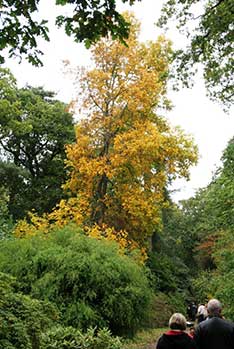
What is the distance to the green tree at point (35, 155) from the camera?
28.0m

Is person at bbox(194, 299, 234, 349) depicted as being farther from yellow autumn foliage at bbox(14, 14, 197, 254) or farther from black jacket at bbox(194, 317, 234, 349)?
yellow autumn foliage at bbox(14, 14, 197, 254)

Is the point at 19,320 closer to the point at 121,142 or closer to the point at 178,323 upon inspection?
the point at 178,323

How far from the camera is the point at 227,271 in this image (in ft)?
50.3

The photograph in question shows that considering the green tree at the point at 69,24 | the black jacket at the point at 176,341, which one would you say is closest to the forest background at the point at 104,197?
the green tree at the point at 69,24

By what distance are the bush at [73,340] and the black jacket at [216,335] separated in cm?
308

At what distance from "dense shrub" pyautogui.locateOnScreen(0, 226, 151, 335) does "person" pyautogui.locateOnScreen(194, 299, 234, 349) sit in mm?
7130

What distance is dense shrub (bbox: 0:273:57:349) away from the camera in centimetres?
686

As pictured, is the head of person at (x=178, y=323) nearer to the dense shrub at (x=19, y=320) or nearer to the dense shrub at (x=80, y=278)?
the dense shrub at (x=19, y=320)

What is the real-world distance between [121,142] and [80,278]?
8052 mm

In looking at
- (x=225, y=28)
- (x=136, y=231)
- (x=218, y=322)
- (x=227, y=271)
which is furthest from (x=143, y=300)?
A: (x=218, y=322)

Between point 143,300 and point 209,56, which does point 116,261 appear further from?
point 209,56

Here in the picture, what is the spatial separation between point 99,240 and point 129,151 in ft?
17.1

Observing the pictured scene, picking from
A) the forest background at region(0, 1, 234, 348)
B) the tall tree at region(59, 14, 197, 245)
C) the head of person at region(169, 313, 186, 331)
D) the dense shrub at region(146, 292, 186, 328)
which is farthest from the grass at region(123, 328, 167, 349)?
the head of person at region(169, 313, 186, 331)

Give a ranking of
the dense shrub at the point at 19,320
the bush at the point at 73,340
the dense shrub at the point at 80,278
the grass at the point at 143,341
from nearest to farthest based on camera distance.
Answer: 1. the dense shrub at the point at 19,320
2. the bush at the point at 73,340
3. the dense shrub at the point at 80,278
4. the grass at the point at 143,341
